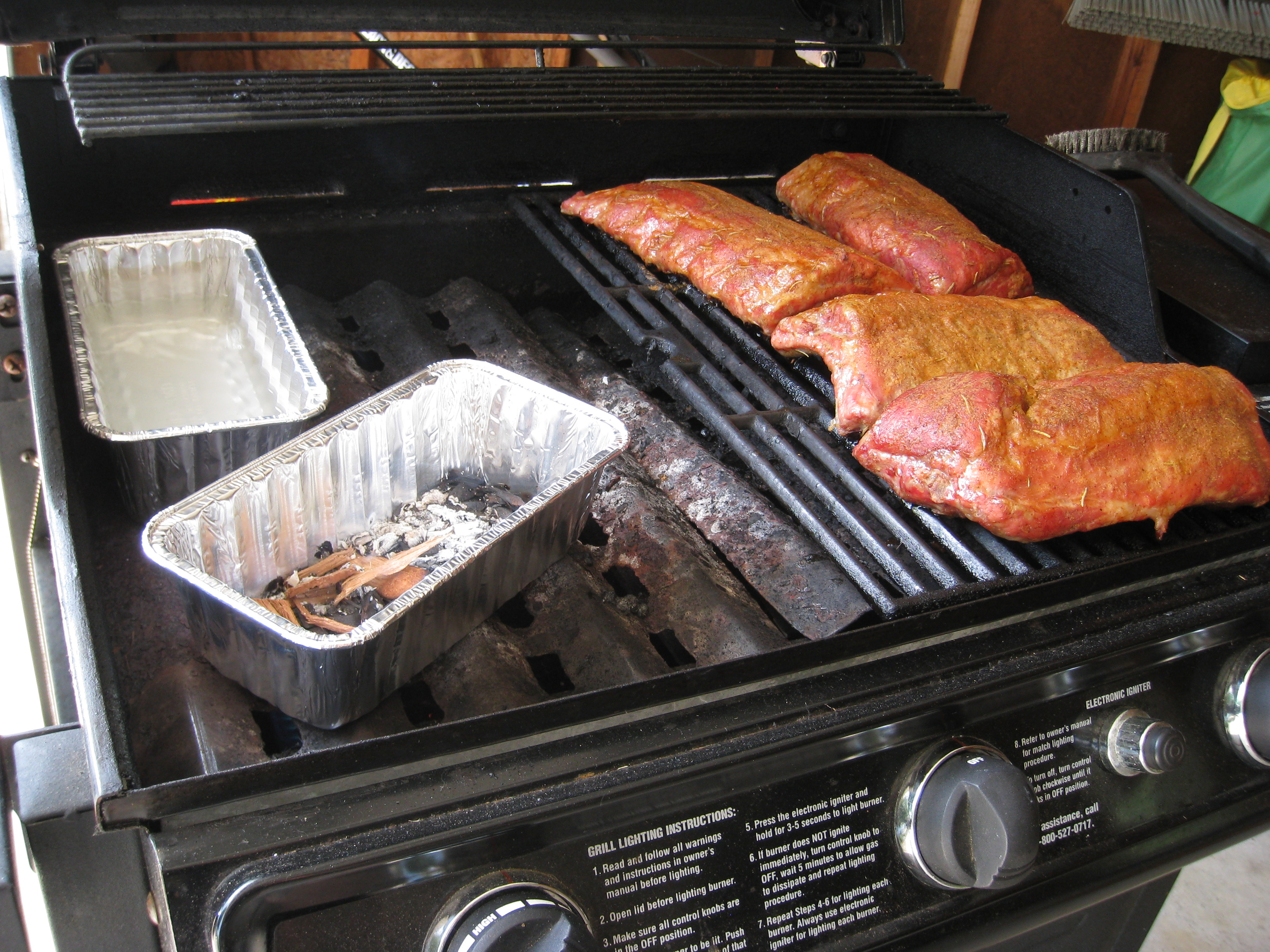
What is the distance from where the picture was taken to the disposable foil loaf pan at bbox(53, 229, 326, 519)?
120 cm

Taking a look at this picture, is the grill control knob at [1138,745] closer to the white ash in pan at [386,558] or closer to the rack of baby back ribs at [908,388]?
the rack of baby back ribs at [908,388]

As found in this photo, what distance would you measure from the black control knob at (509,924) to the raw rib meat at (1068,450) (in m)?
0.72

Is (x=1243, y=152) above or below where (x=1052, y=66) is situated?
below

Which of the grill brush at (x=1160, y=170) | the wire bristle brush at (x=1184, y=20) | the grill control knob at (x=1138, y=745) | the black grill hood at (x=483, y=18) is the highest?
the wire bristle brush at (x=1184, y=20)

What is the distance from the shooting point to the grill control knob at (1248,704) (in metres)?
1.05

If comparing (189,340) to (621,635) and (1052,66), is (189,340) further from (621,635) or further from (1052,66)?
(1052,66)

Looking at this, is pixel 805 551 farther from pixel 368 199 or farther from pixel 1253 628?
pixel 368 199

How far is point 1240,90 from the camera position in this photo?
3.33 m

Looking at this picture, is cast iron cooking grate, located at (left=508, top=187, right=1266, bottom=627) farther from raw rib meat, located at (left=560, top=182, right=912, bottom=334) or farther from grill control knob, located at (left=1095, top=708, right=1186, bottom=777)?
grill control knob, located at (left=1095, top=708, right=1186, bottom=777)

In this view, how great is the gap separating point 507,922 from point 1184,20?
2718mm

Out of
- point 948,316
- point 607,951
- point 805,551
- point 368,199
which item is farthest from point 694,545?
point 368,199

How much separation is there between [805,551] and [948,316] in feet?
1.96

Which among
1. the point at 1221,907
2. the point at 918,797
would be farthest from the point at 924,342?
the point at 1221,907

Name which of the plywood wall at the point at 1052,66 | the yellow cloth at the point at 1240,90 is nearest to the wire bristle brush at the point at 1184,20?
the plywood wall at the point at 1052,66
